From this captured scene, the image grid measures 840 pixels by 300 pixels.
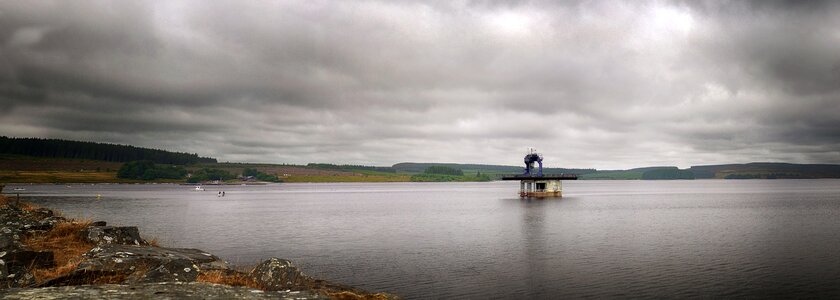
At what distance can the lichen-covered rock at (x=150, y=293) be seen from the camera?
10.5m

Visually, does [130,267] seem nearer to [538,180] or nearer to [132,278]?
[132,278]

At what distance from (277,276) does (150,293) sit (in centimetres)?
533

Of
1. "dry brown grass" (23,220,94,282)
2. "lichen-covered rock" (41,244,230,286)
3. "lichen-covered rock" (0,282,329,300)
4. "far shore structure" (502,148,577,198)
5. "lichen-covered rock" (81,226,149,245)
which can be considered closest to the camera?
"lichen-covered rock" (0,282,329,300)

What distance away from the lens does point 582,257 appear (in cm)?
4319

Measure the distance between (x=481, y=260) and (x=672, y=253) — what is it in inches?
685

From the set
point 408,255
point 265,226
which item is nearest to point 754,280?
point 408,255

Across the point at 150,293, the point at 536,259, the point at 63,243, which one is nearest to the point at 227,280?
the point at 150,293

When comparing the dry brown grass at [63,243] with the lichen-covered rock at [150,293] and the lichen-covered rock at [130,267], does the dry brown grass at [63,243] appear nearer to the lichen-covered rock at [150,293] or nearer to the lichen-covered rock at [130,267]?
the lichen-covered rock at [130,267]

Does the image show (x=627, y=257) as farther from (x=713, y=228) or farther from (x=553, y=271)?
(x=713, y=228)

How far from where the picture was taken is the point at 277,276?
1648 cm

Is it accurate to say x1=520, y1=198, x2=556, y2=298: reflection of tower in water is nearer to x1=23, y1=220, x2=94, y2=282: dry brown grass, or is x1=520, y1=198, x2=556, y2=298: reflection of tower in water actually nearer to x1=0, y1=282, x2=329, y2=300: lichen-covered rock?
x1=0, y1=282, x2=329, y2=300: lichen-covered rock

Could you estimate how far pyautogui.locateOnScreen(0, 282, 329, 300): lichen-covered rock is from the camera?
1047cm

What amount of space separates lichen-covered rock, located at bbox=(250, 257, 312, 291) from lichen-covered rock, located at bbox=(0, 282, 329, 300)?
3245 millimetres

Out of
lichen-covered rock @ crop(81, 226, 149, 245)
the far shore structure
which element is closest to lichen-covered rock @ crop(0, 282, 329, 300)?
lichen-covered rock @ crop(81, 226, 149, 245)
